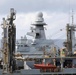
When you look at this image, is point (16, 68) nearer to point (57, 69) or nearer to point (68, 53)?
point (57, 69)

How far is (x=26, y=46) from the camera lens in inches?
2275

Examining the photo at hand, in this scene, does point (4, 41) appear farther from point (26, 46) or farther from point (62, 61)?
point (26, 46)

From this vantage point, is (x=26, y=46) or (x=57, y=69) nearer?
(x=57, y=69)

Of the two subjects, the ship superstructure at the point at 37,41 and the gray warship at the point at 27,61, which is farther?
the ship superstructure at the point at 37,41

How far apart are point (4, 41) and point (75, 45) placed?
76.8 feet

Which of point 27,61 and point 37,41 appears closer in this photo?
point 27,61

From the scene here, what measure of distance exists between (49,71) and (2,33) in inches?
235

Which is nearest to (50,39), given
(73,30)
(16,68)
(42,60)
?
(73,30)

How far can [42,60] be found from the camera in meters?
39.4

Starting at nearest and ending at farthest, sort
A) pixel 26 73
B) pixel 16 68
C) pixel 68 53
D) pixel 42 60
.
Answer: pixel 26 73, pixel 16 68, pixel 42 60, pixel 68 53

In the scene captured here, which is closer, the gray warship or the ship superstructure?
the gray warship

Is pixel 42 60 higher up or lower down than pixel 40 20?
lower down

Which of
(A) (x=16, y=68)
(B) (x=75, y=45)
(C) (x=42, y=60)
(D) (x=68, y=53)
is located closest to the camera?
(A) (x=16, y=68)

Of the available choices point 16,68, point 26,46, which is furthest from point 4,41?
point 26,46
